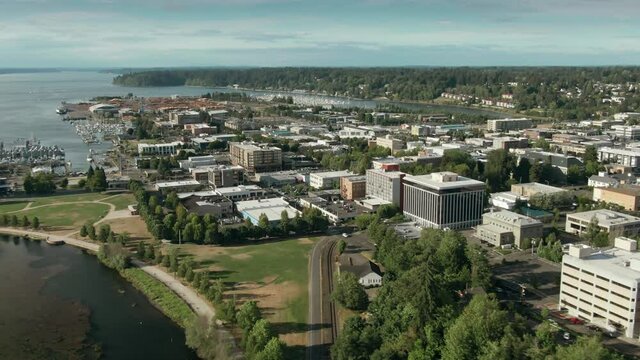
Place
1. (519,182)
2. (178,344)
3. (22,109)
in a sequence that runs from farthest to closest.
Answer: (22,109) → (519,182) → (178,344)

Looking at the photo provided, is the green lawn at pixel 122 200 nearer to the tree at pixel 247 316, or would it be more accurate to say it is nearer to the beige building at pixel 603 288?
the tree at pixel 247 316

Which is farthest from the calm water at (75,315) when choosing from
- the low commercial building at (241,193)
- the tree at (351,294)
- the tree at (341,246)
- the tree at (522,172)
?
the tree at (522,172)

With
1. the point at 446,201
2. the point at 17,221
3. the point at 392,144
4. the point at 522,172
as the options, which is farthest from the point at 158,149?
the point at 446,201

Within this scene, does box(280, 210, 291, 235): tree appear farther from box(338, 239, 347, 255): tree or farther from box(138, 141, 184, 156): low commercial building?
box(138, 141, 184, 156): low commercial building

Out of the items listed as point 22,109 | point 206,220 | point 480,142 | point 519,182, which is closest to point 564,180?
point 519,182

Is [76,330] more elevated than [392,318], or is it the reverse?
[392,318]

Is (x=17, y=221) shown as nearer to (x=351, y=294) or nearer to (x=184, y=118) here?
(x=351, y=294)

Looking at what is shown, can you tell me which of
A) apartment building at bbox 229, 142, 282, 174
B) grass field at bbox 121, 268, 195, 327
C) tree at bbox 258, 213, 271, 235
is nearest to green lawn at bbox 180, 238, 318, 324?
tree at bbox 258, 213, 271, 235

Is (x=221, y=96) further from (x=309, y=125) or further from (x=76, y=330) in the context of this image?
(x=76, y=330)
